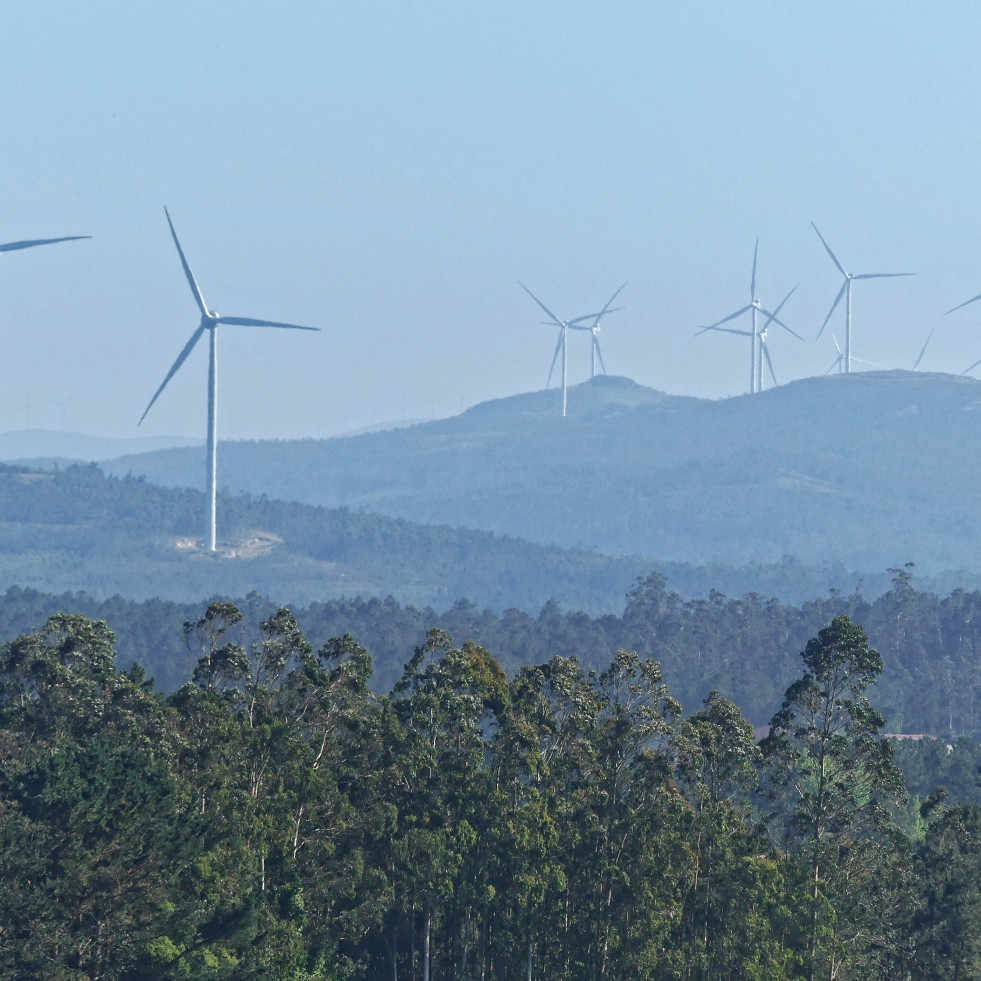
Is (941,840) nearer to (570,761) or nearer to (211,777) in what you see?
(570,761)

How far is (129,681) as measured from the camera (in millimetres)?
72438

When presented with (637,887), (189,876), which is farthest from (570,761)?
(189,876)

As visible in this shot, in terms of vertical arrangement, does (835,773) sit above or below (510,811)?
above

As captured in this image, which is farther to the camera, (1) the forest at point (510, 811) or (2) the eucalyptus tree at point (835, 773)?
(2) the eucalyptus tree at point (835, 773)

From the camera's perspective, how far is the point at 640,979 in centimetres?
6462

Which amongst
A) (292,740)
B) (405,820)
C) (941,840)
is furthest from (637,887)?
(941,840)

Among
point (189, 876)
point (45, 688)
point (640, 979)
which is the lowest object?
point (640, 979)

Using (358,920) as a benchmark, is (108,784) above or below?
above

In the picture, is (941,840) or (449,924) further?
(941,840)

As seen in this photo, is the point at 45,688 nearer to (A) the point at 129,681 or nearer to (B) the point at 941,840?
(A) the point at 129,681

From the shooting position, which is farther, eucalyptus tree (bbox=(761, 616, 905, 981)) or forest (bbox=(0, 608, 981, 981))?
eucalyptus tree (bbox=(761, 616, 905, 981))

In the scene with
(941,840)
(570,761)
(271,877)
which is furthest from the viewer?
(941,840)

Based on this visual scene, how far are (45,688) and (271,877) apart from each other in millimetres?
11703

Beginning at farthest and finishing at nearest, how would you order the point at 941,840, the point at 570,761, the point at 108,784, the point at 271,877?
the point at 941,840 → the point at 570,761 → the point at 271,877 → the point at 108,784
